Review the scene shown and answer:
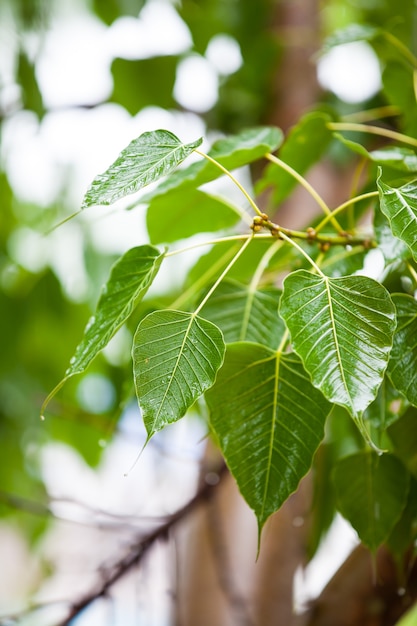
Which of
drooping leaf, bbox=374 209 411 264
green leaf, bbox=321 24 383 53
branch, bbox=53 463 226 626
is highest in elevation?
green leaf, bbox=321 24 383 53

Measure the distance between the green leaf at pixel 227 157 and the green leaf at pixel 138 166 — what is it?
0.09m

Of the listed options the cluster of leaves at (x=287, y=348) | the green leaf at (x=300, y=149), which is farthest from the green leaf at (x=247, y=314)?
the green leaf at (x=300, y=149)

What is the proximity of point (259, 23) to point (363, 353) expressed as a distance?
34.4 inches

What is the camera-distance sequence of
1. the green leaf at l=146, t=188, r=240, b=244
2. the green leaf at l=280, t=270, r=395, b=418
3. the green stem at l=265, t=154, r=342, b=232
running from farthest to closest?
the green leaf at l=146, t=188, r=240, b=244 < the green stem at l=265, t=154, r=342, b=232 < the green leaf at l=280, t=270, r=395, b=418

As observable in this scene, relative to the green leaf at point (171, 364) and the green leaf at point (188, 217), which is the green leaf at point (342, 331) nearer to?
the green leaf at point (171, 364)

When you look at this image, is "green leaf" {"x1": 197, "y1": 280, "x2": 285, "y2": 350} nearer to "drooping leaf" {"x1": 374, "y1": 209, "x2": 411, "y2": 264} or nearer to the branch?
"drooping leaf" {"x1": 374, "y1": 209, "x2": 411, "y2": 264}

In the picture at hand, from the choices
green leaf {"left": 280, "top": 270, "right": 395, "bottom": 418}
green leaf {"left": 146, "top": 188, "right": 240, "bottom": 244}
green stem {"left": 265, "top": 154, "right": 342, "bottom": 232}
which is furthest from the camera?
green leaf {"left": 146, "top": 188, "right": 240, "bottom": 244}

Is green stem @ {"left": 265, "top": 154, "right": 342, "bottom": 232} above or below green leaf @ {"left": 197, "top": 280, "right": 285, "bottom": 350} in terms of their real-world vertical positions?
above

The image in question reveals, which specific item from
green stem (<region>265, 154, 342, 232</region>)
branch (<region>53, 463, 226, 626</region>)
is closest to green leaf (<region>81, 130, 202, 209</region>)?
green stem (<region>265, 154, 342, 232</region>)

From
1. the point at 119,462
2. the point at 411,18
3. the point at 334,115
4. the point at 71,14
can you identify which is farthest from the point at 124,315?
the point at 119,462

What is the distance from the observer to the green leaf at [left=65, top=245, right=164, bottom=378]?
0.33m

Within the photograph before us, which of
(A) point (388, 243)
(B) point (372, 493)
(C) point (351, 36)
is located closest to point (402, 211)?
(A) point (388, 243)

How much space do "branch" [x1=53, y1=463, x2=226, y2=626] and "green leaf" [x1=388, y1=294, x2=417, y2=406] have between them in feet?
1.29

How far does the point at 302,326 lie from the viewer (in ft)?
1.03
